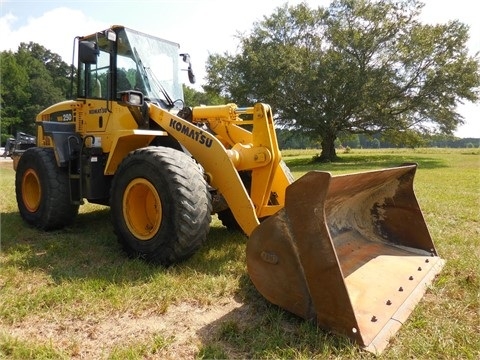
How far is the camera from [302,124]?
25031 mm

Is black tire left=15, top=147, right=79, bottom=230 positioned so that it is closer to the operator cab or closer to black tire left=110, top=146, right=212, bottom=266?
the operator cab

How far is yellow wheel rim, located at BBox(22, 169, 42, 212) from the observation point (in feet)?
18.9

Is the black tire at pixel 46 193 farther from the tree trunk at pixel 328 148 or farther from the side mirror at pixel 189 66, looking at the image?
the tree trunk at pixel 328 148

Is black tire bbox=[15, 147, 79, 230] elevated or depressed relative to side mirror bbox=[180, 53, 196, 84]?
depressed

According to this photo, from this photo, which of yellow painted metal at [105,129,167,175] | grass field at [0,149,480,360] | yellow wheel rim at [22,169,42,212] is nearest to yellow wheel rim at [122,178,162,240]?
grass field at [0,149,480,360]

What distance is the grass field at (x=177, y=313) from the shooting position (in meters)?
2.43

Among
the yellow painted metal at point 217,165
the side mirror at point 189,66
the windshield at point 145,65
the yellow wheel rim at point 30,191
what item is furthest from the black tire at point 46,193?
the side mirror at point 189,66

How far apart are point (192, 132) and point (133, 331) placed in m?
2.09

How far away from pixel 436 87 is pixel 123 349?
25542 millimetres

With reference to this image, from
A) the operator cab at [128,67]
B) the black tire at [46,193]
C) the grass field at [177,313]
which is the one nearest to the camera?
the grass field at [177,313]

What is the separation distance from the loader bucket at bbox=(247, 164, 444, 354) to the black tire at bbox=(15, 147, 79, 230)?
3469 mm

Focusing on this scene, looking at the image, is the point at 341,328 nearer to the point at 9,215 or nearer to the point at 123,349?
the point at 123,349

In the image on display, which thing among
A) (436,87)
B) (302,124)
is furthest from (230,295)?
(436,87)

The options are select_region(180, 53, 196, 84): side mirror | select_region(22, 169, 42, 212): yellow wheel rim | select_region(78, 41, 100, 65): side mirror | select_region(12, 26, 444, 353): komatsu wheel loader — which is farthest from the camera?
select_region(180, 53, 196, 84): side mirror
